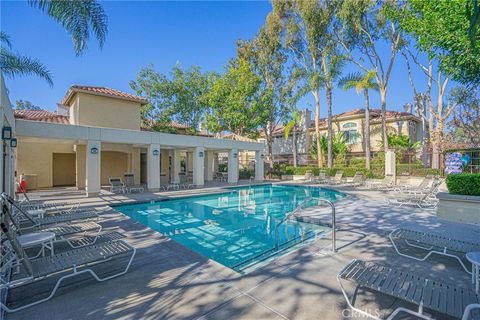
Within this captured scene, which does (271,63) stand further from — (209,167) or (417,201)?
(417,201)

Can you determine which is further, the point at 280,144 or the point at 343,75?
the point at 280,144

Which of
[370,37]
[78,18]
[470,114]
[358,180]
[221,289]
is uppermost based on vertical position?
[370,37]

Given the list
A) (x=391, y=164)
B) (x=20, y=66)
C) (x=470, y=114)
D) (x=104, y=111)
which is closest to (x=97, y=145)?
(x=20, y=66)

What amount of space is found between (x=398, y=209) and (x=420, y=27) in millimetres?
11503

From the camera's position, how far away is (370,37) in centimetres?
2402

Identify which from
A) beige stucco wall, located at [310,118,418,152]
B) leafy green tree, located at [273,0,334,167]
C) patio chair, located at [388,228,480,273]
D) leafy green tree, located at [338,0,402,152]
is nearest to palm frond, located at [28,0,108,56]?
patio chair, located at [388,228,480,273]

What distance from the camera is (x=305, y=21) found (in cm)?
2488

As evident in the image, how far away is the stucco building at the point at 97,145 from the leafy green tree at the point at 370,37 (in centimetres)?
1491

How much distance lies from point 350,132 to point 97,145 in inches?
1135

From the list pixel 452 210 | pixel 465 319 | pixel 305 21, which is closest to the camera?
pixel 465 319

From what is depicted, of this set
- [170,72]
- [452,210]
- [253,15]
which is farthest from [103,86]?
[452,210]

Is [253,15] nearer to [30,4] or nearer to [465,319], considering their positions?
[30,4]

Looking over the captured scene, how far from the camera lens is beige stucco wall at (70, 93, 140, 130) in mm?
17875

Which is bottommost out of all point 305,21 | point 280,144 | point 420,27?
point 280,144
